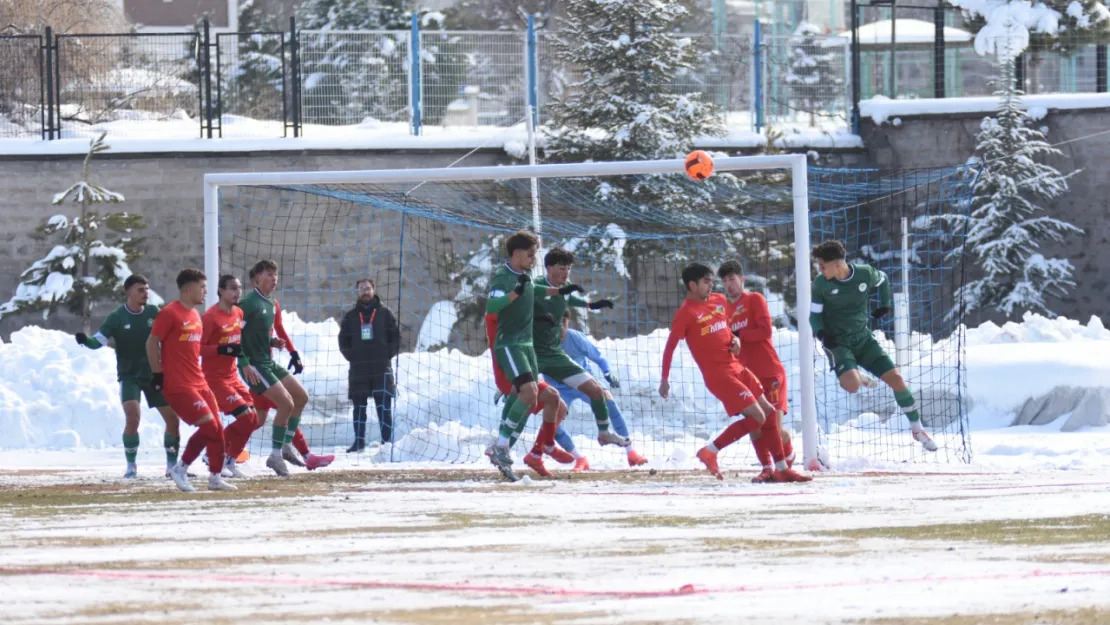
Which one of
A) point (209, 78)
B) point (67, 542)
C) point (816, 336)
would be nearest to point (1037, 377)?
point (816, 336)

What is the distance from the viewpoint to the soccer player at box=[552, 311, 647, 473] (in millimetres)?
12750

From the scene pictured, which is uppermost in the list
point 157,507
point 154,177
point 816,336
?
point 154,177

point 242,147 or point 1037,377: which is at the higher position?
point 242,147

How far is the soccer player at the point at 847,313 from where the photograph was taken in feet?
40.1

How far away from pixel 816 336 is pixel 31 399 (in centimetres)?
847

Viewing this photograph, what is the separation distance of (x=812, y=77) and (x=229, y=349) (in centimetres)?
1683

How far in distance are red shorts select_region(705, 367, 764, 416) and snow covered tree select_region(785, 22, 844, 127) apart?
16.1 m

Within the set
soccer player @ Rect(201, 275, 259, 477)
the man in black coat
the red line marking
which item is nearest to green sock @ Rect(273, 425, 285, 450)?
soccer player @ Rect(201, 275, 259, 477)

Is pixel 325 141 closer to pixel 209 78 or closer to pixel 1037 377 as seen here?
pixel 209 78

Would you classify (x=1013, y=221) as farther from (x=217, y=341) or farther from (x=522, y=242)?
(x=217, y=341)

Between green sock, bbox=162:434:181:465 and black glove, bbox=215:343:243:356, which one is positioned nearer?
black glove, bbox=215:343:243:356

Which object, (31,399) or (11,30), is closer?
(31,399)

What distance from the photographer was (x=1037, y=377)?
16688 mm

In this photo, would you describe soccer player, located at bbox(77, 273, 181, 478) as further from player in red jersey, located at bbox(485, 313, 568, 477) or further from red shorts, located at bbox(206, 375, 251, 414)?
player in red jersey, located at bbox(485, 313, 568, 477)
